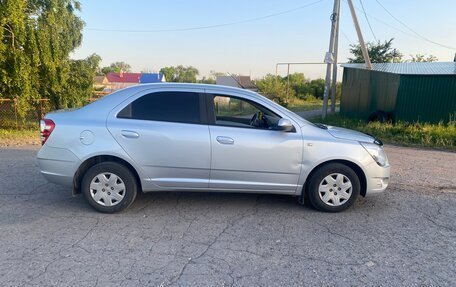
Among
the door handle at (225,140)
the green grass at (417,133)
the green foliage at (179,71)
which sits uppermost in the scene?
the green foliage at (179,71)

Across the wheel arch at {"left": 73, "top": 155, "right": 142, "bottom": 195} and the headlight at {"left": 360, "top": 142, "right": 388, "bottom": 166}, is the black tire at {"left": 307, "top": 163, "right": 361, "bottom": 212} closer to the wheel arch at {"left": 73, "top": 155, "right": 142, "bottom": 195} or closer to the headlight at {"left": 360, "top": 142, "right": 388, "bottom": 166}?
the headlight at {"left": 360, "top": 142, "right": 388, "bottom": 166}

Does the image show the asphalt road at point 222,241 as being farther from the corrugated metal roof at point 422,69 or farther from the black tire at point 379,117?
the corrugated metal roof at point 422,69

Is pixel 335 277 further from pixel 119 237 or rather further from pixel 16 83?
pixel 16 83

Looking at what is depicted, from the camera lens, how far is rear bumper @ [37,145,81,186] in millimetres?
3949

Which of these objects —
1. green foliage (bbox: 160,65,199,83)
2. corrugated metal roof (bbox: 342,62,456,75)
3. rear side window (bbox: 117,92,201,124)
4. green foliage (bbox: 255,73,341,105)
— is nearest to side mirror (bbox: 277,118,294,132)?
rear side window (bbox: 117,92,201,124)

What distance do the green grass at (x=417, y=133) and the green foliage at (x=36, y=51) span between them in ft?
36.6

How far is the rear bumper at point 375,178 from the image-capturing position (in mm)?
4179

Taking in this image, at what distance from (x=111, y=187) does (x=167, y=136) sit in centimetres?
96

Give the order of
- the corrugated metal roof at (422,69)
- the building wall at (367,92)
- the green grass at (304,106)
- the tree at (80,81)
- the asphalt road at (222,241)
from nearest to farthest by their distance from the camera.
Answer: the asphalt road at (222,241), the corrugated metal roof at (422,69), the building wall at (367,92), the tree at (80,81), the green grass at (304,106)

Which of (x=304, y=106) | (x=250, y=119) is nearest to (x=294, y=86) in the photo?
(x=304, y=106)

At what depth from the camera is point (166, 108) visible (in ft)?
13.4

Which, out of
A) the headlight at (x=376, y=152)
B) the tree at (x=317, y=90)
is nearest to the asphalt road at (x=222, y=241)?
the headlight at (x=376, y=152)

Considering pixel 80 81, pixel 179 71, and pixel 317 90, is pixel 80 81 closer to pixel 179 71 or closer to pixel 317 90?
pixel 317 90

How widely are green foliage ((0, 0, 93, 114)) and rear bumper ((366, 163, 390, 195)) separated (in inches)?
408
